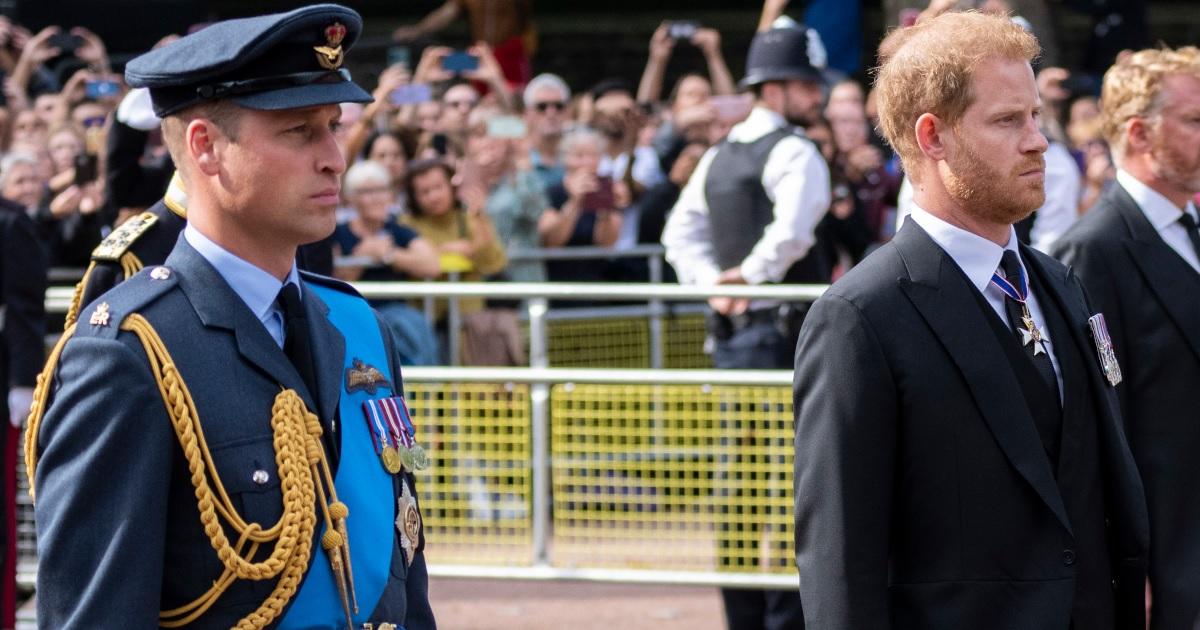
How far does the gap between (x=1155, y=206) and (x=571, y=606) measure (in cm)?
381

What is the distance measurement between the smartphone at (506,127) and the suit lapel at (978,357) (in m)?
6.95

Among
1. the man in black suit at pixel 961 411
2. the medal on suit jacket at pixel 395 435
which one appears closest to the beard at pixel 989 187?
the man in black suit at pixel 961 411

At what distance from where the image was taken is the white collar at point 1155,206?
4703mm

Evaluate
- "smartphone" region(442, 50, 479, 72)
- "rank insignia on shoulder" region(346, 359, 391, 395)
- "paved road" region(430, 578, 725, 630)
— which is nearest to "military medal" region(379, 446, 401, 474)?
"rank insignia on shoulder" region(346, 359, 391, 395)

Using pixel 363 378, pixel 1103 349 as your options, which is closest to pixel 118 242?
pixel 363 378

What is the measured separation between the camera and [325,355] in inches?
114

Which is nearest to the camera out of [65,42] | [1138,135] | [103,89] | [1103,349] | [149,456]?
[149,456]

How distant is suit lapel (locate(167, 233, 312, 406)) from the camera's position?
9.02 feet

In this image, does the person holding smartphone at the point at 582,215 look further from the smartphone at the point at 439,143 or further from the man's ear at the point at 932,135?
the man's ear at the point at 932,135

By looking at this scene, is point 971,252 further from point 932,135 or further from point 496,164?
point 496,164

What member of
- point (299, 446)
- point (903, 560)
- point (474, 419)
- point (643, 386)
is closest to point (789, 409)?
point (643, 386)

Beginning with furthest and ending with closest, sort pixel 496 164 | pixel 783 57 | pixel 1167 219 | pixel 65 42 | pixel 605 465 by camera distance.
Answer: pixel 65 42
pixel 496 164
pixel 783 57
pixel 605 465
pixel 1167 219

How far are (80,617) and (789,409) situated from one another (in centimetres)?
447

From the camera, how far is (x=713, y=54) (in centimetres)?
1123
